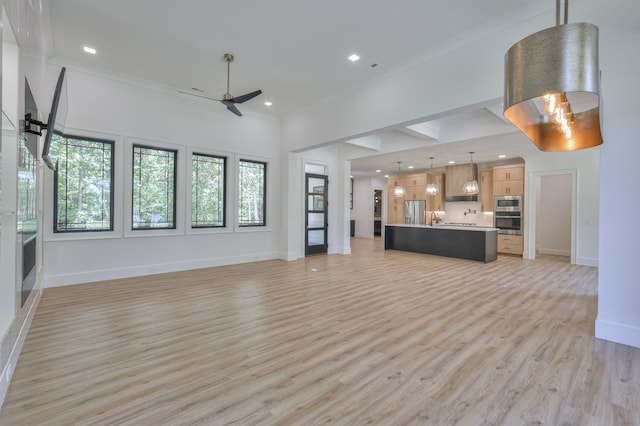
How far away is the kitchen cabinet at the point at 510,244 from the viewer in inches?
341

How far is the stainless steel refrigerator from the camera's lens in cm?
1158

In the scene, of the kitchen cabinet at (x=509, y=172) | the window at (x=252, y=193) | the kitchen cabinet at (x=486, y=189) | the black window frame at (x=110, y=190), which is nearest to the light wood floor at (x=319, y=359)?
the black window frame at (x=110, y=190)

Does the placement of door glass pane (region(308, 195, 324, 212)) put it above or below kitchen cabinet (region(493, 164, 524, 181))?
below

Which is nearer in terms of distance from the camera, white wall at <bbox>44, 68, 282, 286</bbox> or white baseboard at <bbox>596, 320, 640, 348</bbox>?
white baseboard at <bbox>596, 320, 640, 348</bbox>

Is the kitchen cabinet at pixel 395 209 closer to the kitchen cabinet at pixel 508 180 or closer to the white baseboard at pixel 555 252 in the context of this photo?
the kitchen cabinet at pixel 508 180

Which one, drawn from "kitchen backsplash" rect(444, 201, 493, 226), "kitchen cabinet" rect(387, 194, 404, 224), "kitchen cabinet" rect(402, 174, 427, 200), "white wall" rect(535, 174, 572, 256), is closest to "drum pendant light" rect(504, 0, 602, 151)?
"white wall" rect(535, 174, 572, 256)

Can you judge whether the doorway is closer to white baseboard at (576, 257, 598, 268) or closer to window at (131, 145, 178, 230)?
white baseboard at (576, 257, 598, 268)

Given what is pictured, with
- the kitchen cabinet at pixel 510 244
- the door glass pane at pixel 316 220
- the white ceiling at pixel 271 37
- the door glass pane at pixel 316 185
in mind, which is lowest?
the kitchen cabinet at pixel 510 244

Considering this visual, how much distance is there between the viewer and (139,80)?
5590mm

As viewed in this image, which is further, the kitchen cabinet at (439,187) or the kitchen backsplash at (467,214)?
the kitchen cabinet at (439,187)

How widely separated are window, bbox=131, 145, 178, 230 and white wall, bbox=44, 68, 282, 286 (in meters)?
0.17

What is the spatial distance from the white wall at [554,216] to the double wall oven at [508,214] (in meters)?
0.84

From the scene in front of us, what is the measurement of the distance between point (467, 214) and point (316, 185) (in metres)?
5.69

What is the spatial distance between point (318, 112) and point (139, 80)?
344 centimetres
